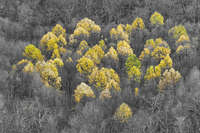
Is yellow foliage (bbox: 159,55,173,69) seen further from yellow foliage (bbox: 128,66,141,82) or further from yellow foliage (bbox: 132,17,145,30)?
yellow foliage (bbox: 132,17,145,30)

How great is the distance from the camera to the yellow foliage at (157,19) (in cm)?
8900

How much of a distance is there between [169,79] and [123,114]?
14895mm

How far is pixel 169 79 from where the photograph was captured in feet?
189

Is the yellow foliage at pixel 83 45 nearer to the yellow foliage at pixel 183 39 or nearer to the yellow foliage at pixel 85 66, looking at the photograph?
the yellow foliage at pixel 85 66

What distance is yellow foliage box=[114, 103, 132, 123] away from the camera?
4853 cm

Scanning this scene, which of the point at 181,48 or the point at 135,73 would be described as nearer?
the point at 135,73

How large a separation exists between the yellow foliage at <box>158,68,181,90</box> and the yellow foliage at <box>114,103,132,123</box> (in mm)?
11236

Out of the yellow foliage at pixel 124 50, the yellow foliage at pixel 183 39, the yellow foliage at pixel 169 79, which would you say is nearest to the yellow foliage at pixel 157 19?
the yellow foliage at pixel 183 39

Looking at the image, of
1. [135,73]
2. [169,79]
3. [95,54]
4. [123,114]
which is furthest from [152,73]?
[95,54]

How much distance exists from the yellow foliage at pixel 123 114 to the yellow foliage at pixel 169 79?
11236mm

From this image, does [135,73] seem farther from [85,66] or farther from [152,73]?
[85,66]

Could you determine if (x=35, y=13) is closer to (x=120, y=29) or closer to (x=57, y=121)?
(x=120, y=29)

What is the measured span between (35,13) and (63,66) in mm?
42001

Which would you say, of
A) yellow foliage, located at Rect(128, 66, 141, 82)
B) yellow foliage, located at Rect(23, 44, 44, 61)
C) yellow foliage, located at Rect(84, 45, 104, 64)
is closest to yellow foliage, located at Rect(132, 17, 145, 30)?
yellow foliage, located at Rect(84, 45, 104, 64)
